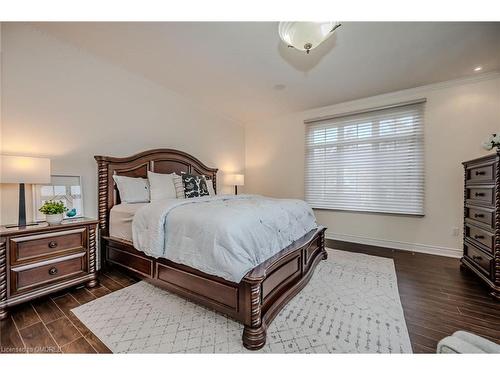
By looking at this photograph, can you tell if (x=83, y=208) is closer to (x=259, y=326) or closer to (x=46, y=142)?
(x=46, y=142)

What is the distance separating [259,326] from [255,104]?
12.0ft

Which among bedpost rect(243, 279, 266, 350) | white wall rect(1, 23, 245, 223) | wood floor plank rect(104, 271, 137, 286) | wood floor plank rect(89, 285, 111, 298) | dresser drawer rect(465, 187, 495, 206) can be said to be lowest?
wood floor plank rect(104, 271, 137, 286)

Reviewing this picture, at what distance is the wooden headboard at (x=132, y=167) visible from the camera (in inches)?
103

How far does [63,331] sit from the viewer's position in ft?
4.97

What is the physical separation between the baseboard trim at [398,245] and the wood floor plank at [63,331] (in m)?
3.74

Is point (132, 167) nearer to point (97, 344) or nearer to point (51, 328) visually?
point (51, 328)

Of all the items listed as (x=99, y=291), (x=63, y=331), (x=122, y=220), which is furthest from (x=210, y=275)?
(x=122, y=220)

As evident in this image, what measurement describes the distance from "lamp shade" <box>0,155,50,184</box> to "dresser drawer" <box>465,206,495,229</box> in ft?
13.6

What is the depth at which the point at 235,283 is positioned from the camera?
1.48m

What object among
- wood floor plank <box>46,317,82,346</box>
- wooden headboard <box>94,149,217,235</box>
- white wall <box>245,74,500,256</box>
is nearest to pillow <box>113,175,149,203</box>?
wooden headboard <box>94,149,217,235</box>

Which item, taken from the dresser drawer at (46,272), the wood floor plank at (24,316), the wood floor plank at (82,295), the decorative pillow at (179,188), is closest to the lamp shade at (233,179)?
the decorative pillow at (179,188)

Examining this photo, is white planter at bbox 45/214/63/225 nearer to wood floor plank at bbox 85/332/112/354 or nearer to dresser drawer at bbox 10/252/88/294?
dresser drawer at bbox 10/252/88/294

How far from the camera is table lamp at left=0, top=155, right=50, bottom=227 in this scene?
1750mm
